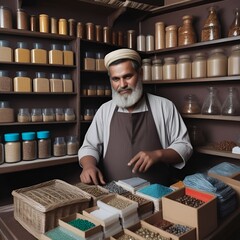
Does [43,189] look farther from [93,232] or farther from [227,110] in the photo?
[227,110]

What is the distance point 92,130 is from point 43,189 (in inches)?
25.5

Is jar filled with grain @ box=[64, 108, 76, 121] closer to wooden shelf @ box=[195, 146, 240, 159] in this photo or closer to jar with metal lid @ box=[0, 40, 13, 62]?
jar with metal lid @ box=[0, 40, 13, 62]

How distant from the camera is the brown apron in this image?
1.35 metres

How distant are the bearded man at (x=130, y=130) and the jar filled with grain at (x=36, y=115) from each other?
0.50 m

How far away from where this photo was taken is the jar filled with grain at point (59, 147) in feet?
5.98

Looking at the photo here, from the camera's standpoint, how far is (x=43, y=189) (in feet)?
2.77

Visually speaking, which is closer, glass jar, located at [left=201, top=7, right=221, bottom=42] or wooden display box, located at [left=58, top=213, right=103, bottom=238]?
wooden display box, located at [left=58, top=213, right=103, bottom=238]

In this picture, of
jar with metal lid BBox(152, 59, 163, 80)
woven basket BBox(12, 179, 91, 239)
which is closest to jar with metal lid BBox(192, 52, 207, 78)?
jar with metal lid BBox(152, 59, 163, 80)

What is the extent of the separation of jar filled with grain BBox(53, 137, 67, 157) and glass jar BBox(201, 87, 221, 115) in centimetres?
99

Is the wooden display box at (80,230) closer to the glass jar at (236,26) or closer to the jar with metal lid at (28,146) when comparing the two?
the jar with metal lid at (28,146)

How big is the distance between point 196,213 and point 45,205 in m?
0.39

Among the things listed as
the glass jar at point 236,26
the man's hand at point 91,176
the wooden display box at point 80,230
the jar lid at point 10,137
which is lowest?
the wooden display box at point 80,230

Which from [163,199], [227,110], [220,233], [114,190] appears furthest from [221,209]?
[227,110]

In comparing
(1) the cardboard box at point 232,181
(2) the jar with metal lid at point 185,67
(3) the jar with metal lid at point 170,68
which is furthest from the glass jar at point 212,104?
(1) the cardboard box at point 232,181
